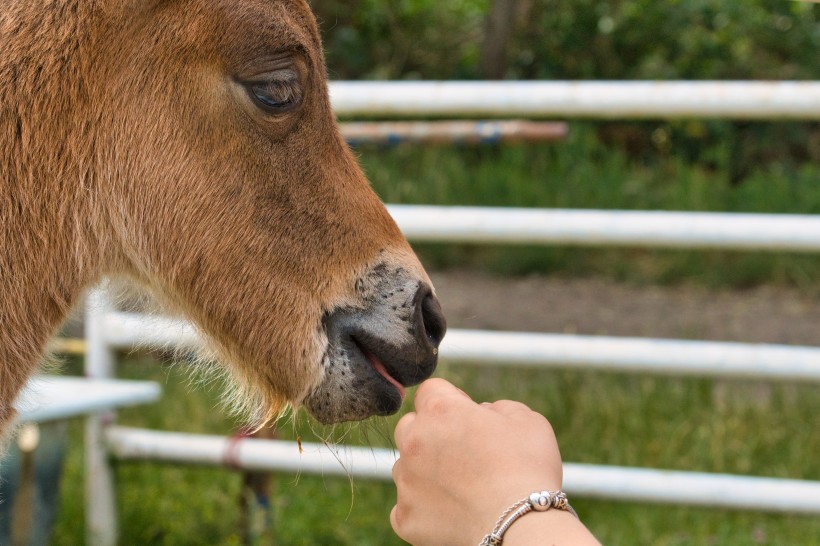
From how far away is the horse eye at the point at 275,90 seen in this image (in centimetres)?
228

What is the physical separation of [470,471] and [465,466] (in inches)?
0.5

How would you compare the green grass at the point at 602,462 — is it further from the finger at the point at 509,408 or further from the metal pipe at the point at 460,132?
the finger at the point at 509,408

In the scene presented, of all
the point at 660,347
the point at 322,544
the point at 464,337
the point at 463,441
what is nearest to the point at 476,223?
the point at 464,337

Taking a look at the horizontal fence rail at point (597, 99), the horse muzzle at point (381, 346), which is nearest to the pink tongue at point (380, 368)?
the horse muzzle at point (381, 346)

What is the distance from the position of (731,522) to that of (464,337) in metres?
1.48

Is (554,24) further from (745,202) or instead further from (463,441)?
(463,441)

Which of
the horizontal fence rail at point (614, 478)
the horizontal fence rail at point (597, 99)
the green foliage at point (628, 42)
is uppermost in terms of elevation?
the horizontal fence rail at point (597, 99)

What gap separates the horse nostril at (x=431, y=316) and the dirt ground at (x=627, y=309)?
4.52 meters

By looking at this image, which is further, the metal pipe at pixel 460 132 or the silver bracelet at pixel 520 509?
the metal pipe at pixel 460 132

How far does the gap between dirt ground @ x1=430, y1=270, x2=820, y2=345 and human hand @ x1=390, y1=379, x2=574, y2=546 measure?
199 inches

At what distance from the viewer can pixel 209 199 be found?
2.30 metres

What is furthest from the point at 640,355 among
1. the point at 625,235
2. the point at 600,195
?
the point at 600,195

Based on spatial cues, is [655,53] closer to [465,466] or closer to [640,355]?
[640,355]

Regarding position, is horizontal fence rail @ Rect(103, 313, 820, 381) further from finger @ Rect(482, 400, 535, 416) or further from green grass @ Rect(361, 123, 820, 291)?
green grass @ Rect(361, 123, 820, 291)
